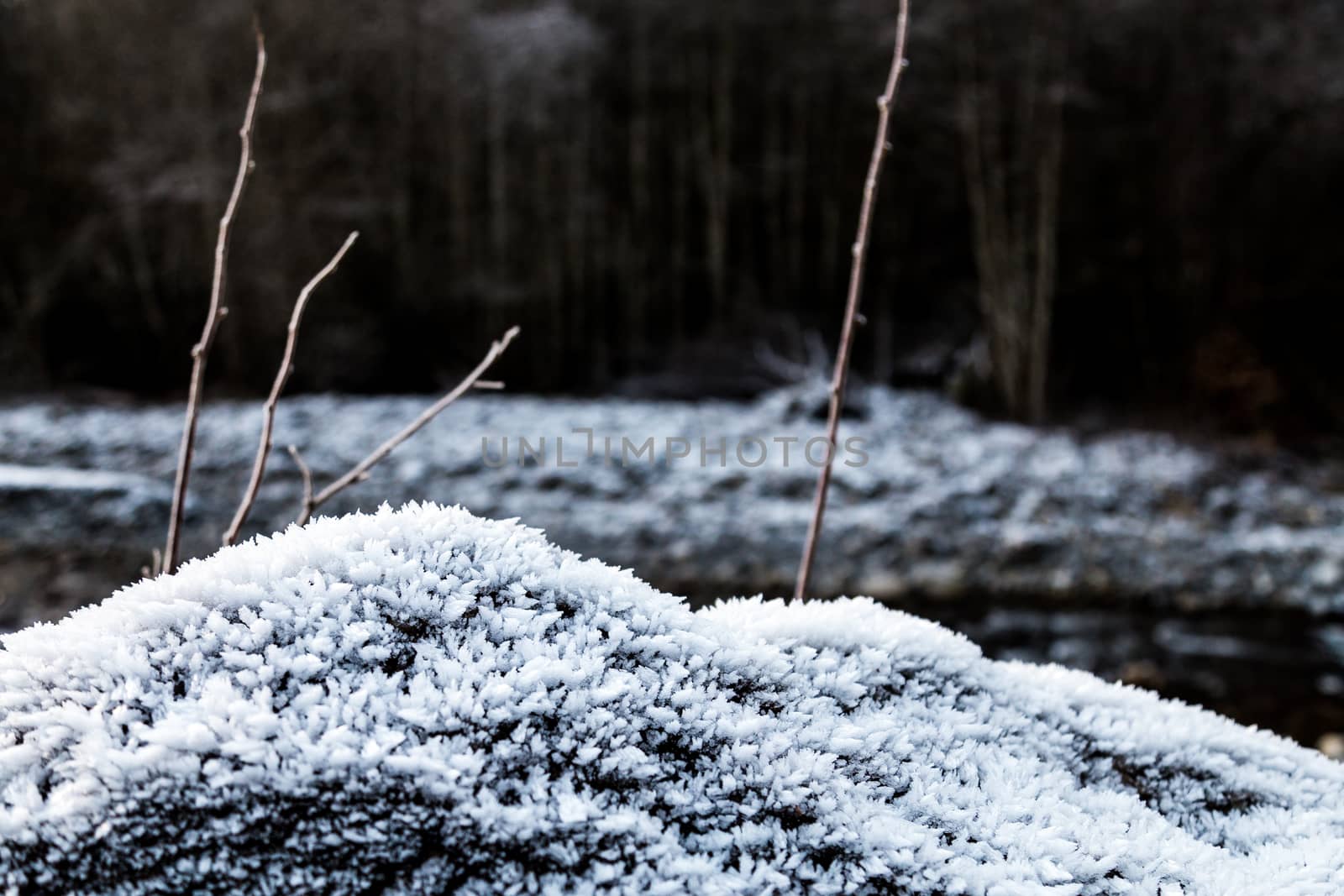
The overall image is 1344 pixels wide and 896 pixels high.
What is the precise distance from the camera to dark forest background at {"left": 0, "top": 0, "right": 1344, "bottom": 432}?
33.4ft

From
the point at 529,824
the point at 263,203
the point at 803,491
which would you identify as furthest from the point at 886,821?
the point at 263,203

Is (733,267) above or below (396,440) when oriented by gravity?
above

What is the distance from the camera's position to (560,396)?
10812 mm

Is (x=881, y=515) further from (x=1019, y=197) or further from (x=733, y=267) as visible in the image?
Answer: (x=733, y=267)

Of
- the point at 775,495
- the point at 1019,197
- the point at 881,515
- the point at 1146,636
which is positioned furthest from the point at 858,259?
the point at 1019,197

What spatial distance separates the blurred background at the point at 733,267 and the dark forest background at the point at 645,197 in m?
0.06

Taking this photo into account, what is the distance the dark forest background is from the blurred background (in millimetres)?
57

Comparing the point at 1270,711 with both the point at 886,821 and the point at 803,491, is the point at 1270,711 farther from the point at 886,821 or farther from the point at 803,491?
the point at 886,821

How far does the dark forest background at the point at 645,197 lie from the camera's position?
10188mm

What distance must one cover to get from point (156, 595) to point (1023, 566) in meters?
6.46

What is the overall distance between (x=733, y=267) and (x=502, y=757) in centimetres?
1302

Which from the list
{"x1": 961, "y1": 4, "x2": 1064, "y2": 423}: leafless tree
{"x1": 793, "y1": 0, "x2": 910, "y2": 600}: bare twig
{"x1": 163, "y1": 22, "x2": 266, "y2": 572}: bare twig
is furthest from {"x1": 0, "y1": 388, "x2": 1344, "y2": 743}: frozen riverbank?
{"x1": 793, "y1": 0, "x2": 910, "y2": 600}: bare twig

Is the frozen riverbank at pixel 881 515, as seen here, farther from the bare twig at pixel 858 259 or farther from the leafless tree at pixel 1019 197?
the bare twig at pixel 858 259

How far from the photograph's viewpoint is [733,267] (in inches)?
527
